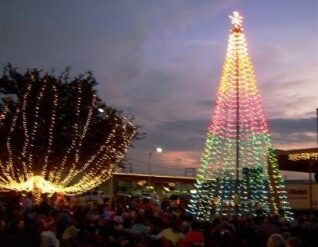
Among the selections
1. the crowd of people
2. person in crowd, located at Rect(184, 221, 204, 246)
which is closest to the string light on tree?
the crowd of people

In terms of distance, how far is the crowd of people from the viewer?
11.8 m

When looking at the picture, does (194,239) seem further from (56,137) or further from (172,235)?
(56,137)

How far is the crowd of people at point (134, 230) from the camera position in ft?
38.6

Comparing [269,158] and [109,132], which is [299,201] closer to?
[269,158]

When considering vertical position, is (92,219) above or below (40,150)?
below

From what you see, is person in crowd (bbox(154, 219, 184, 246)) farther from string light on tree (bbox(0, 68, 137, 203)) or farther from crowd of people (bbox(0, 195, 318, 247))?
string light on tree (bbox(0, 68, 137, 203))

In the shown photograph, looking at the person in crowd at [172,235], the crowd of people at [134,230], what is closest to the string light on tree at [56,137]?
the crowd of people at [134,230]

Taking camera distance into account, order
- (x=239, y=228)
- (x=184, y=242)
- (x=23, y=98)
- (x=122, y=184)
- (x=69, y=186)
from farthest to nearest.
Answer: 1. (x=122, y=184)
2. (x=69, y=186)
3. (x=23, y=98)
4. (x=239, y=228)
5. (x=184, y=242)

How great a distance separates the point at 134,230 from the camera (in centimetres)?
1389

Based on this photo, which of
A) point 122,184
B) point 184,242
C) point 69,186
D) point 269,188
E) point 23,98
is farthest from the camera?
point 122,184

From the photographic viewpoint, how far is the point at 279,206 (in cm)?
3209

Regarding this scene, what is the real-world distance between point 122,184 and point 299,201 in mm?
48644

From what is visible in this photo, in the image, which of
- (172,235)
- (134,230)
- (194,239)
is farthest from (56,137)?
(194,239)

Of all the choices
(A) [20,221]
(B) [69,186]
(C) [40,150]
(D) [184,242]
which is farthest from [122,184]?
(D) [184,242]
